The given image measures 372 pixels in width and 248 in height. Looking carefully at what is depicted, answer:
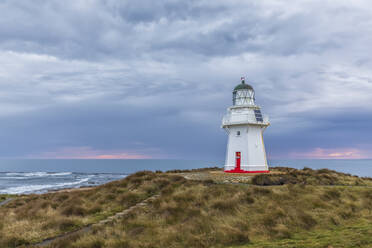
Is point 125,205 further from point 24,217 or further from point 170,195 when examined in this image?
point 24,217

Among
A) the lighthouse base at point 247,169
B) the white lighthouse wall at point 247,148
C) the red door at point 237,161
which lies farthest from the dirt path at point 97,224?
the white lighthouse wall at point 247,148

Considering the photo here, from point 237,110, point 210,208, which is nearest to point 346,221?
point 210,208

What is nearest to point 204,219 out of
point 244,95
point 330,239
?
point 330,239

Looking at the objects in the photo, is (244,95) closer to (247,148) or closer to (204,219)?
(247,148)

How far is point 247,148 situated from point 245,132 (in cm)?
141

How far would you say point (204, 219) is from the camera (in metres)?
10.0

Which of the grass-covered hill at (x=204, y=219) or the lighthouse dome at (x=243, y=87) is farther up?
the lighthouse dome at (x=243, y=87)

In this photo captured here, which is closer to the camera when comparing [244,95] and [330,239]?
[330,239]

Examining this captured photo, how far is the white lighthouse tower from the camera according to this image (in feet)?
75.7

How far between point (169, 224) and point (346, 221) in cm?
664

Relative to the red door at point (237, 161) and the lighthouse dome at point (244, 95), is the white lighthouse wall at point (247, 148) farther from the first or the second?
the lighthouse dome at point (244, 95)

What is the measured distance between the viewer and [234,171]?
23.4 m

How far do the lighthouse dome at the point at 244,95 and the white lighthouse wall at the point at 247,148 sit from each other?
2.39 m

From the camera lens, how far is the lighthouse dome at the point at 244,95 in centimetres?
2428
